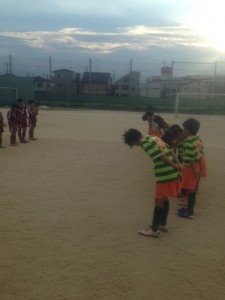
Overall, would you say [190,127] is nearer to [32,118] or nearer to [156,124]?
[156,124]

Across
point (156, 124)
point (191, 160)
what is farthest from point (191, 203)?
point (156, 124)

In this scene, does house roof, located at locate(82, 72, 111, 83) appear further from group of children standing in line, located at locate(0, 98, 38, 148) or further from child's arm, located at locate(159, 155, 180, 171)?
child's arm, located at locate(159, 155, 180, 171)

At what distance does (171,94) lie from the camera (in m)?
42.3

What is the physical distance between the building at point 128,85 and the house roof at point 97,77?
1.47 metres

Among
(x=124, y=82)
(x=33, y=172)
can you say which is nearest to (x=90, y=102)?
(x=124, y=82)

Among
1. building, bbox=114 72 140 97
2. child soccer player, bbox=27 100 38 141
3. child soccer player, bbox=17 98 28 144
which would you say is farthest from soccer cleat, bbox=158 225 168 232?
building, bbox=114 72 140 97

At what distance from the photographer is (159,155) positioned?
15.5ft

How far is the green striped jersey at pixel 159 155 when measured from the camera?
4715 millimetres

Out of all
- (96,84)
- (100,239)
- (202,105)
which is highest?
(96,84)

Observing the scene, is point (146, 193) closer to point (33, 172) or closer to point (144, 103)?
point (33, 172)

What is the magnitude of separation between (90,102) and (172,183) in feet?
106

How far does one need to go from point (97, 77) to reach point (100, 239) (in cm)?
4099

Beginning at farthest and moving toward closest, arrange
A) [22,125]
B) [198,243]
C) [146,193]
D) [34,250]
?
[22,125]
[146,193]
[198,243]
[34,250]

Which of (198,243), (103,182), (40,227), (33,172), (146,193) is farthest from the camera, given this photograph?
(33,172)
